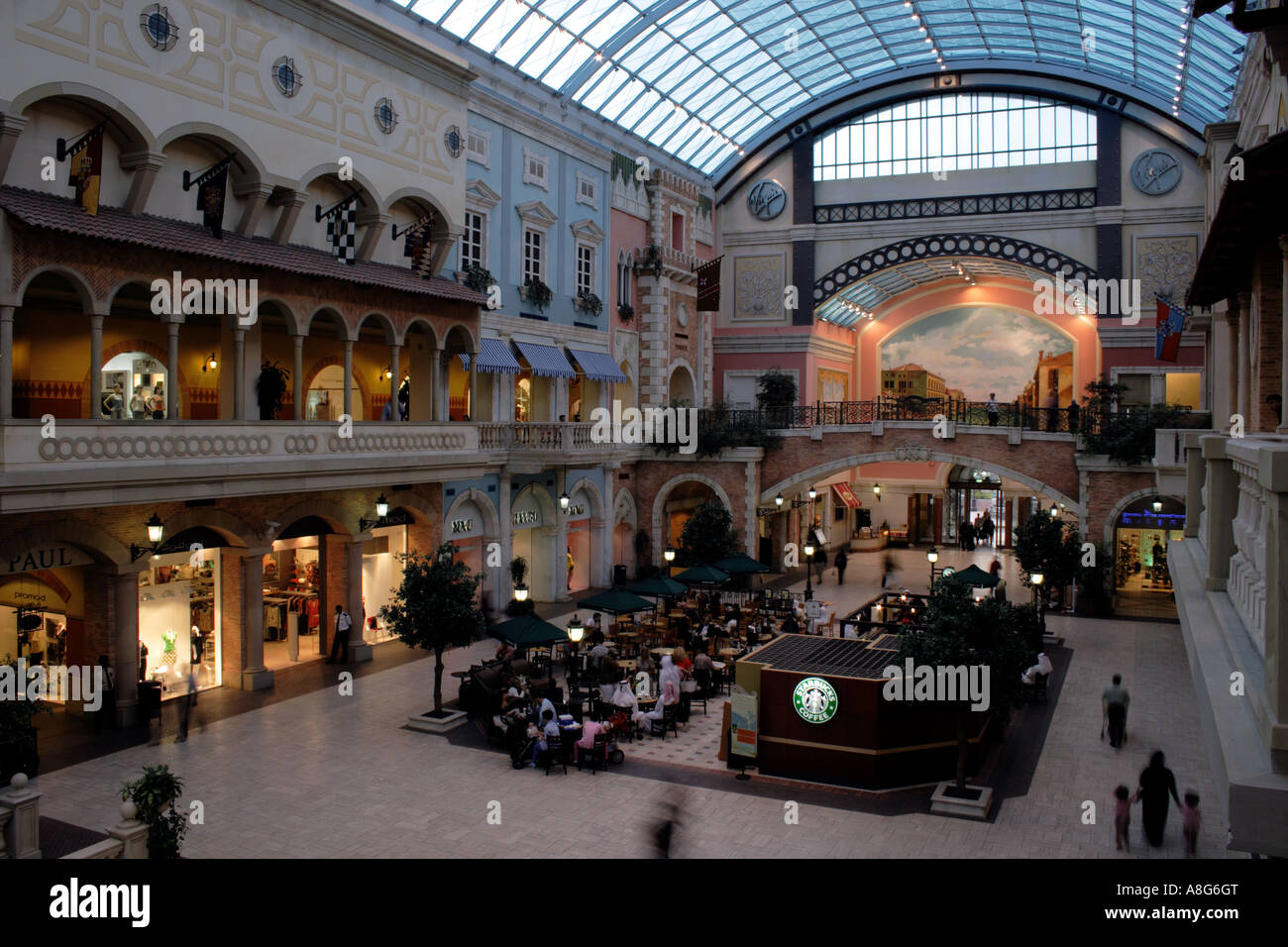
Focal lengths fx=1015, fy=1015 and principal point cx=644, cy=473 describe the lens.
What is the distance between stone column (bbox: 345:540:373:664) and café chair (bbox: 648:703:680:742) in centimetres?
852

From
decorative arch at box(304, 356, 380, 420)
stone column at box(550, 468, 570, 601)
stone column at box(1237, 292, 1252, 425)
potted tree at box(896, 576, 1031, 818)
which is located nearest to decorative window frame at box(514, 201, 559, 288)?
stone column at box(550, 468, 570, 601)

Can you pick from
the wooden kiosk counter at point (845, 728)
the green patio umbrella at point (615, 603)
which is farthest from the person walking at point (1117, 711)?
the green patio umbrella at point (615, 603)

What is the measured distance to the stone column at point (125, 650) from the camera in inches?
706

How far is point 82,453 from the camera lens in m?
15.8

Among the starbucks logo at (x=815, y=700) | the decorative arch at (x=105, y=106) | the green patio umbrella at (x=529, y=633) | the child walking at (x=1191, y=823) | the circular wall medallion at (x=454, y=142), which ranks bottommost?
the child walking at (x=1191, y=823)

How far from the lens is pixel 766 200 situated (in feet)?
140

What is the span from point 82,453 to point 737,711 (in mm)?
11031

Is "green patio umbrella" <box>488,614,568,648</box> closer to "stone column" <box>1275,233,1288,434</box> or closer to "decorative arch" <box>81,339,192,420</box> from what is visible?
"decorative arch" <box>81,339,192,420</box>

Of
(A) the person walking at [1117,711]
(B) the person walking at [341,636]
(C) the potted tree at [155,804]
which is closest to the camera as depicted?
(C) the potted tree at [155,804]

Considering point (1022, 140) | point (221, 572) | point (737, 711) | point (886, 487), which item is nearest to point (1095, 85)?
point (1022, 140)

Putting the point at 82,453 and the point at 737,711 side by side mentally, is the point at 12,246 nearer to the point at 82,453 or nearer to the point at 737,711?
the point at 82,453

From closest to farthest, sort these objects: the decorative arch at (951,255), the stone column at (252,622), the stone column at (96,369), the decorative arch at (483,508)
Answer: the stone column at (96,369) → the stone column at (252,622) → the decorative arch at (483,508) → the decorative arch at (951,255)

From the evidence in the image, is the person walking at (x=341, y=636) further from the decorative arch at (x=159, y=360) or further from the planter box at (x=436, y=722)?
the decorative arch at (x=159, y=360)

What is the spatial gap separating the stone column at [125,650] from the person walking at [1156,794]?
53.5 feet
